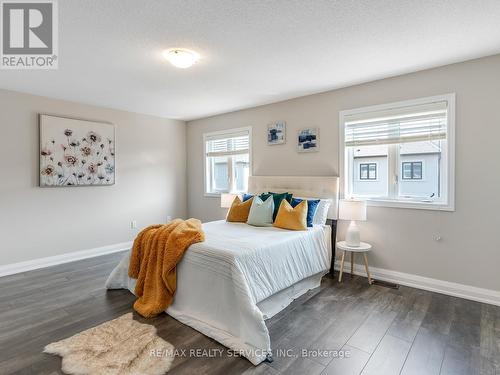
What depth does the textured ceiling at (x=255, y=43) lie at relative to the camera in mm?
1973

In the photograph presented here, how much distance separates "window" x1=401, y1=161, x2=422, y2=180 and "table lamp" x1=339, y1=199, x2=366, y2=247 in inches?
24.2

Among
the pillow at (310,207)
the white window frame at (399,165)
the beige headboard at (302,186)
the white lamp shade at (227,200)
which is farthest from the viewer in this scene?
the white lamp shade at (227,200)

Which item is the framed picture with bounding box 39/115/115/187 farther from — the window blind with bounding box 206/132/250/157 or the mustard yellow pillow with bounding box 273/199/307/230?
the mustard yellow pillow with bounding box 273/199/307/230

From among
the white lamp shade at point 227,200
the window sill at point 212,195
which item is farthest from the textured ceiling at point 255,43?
the window sill at point 212,195

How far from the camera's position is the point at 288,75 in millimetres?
3240

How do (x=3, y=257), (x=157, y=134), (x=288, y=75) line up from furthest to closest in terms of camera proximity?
(x=157, y=134), (x=3, y=257), (x=288, y=75)

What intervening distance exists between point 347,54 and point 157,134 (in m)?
3.81

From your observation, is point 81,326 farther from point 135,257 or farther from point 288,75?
point 288,75

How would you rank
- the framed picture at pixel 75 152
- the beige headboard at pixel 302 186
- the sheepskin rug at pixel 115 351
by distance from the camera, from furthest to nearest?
the framed picture at pixel 75 152, the beige headboard at pixel 302 186, the sheepskin rug at pixel 115 351

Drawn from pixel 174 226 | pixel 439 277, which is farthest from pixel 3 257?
pixel 439 277

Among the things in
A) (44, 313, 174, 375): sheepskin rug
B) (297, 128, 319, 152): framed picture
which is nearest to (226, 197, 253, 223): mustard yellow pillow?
(297, 128, 319, 152): framed picture

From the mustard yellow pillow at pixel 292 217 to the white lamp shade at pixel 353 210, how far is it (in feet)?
1.56

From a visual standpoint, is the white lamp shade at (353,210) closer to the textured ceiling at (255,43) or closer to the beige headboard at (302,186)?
the beige headboard at (302,186)

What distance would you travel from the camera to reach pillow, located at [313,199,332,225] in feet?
11.5
